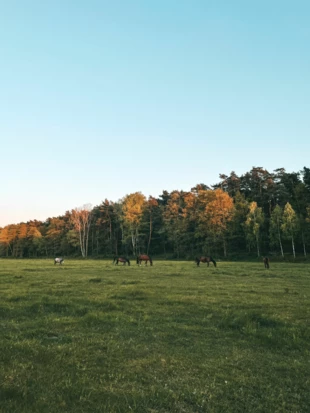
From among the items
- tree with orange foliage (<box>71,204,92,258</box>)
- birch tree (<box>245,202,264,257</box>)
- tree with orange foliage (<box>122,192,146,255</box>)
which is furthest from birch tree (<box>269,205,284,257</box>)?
tree with orange foliage (<box>71,204,92,258</box>)

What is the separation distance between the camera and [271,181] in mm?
90250

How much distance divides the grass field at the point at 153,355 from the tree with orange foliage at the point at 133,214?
7839cm

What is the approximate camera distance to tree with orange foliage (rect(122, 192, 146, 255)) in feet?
315

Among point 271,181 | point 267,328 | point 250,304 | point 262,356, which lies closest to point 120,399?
point 262,356

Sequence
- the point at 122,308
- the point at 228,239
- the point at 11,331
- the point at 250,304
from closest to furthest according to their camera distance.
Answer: the point at 11,331, the point at 122,308, the point at 250,304, the point at 228,239

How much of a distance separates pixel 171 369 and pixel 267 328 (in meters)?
5.70

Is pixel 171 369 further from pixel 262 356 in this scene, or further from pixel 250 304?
pixel 250 304

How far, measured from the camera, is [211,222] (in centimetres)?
8162

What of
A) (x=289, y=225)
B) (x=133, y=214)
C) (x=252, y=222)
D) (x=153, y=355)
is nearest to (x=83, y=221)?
(x=133, y=214)

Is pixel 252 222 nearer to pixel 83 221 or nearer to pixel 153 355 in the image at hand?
pixel 83 221

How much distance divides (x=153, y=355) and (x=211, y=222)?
73848 millimetres

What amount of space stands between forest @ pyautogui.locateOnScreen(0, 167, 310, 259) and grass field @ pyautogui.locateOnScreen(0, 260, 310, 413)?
61419 mm

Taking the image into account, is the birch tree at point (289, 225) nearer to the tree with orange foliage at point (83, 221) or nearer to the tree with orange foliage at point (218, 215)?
the tree with orange foliage at point (218, 215)

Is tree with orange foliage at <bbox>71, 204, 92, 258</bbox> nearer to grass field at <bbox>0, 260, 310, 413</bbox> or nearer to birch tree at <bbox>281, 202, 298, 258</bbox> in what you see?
birch tree at <bbox>281, 202, 298, 258</bbox>
